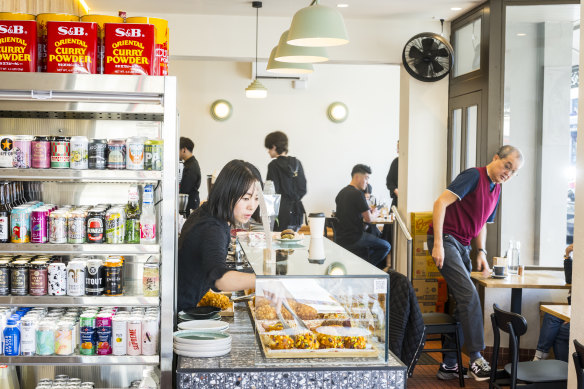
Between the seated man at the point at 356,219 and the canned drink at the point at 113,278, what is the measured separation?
5.01 meters

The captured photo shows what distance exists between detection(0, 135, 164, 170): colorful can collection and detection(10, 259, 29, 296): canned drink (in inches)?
15.1

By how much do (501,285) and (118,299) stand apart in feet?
9.66

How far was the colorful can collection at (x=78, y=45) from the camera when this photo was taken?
2533mm

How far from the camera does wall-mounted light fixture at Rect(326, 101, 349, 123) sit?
1060 cm

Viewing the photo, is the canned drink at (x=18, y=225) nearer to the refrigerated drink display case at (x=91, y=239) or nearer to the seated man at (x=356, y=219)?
the refrigerated drink display case at (x=91, y=239)

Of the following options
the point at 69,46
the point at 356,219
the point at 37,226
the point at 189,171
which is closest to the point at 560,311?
the point at 37,226

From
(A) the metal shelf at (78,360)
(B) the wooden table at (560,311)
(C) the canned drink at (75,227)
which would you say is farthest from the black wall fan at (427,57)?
(A) the metal shelf at (78,360)

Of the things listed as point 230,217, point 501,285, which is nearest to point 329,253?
point 230,217

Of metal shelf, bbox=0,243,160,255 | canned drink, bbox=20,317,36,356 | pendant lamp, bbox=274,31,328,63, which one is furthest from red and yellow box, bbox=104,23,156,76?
pendant lamp, bbox=274,31,328,63

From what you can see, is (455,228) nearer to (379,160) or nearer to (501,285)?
(501,285)

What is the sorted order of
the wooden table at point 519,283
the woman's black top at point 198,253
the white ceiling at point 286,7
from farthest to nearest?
the white ceiling at point 286,7 < the wooden table at point 519,283 < the woman's black top at point 198,253

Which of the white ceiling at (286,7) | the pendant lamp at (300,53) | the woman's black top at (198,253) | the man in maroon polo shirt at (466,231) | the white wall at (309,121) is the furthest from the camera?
the white wall at (309,121)

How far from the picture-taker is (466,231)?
506cm

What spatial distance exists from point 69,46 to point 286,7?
413cm
